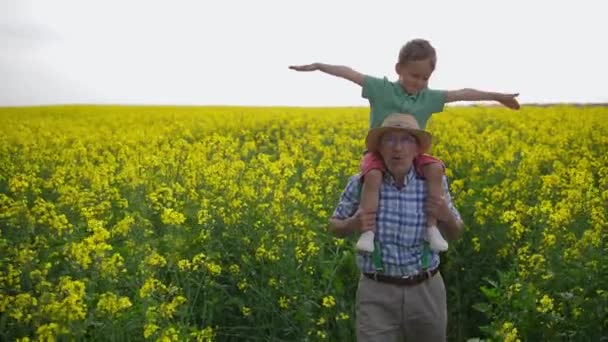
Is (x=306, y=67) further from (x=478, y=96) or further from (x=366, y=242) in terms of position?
(x=366, y=242)

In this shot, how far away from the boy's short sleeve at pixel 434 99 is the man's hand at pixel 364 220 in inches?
21.0

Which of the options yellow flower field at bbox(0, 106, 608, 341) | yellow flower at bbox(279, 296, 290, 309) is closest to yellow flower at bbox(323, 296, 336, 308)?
yellow flower field at bbox(0, 106, 608, 341)

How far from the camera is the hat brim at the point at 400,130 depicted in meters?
3.19

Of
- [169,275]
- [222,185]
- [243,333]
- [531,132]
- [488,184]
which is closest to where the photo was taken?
[243,333]

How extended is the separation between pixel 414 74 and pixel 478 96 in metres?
0.42

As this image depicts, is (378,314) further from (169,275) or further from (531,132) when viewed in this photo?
(531,132)

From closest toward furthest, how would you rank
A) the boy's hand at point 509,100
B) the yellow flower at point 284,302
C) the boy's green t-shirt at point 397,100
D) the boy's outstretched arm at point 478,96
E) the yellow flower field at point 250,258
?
the boy's green t-shirt at point 397,100, the boy's outstretched arm at point 478,96, the boy's hand at point 509,100, the yellow flower field at point 250,258, the yellow flower at point 284,302

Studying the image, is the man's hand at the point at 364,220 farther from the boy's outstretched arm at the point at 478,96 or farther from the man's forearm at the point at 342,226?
the boy's outstretched arm at the point at 478,96

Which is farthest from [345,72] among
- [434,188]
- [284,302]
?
[284,302]

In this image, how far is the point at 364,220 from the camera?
10.5 ft

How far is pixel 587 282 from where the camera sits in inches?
180

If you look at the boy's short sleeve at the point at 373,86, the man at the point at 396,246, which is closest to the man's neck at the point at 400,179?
the man at the point at 396,246

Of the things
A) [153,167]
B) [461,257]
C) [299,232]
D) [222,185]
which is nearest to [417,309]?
[299,232]

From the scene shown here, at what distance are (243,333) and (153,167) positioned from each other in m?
3.02
